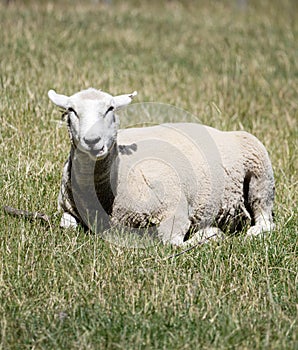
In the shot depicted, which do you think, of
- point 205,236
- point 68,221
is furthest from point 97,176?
point 205,236

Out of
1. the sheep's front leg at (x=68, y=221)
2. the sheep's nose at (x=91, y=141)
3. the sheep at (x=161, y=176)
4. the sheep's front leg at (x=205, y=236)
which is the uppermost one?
the sheep's nose at (x=91, y=141)

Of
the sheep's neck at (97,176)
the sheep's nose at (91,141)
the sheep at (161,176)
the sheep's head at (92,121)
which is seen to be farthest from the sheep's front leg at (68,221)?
the sheep's nose at (91,141)

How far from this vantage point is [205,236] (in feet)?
15.2

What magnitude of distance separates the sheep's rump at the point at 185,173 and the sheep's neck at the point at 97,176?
0.05 m

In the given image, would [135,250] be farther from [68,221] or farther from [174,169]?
[174,169]

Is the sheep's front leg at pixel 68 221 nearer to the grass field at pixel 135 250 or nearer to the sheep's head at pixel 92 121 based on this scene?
the grass field at pixel 135 250

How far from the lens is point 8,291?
12.0 ft

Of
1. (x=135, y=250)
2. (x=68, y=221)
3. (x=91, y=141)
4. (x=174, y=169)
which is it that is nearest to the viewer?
(x=91, y=141)

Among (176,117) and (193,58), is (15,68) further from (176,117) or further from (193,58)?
(193,58)

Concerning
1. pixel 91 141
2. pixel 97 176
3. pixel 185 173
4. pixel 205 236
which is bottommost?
pixel 205 236

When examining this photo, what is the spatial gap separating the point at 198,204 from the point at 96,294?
1.26 meters

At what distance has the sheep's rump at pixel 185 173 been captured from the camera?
4.39 m

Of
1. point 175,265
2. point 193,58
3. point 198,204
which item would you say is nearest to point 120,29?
point 193,58

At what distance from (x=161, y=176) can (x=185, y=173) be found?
219mm
